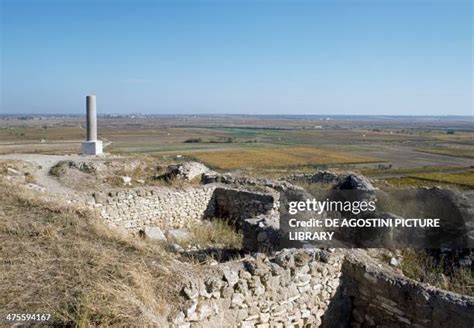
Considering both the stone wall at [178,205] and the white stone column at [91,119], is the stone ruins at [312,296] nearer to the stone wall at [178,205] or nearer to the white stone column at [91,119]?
the stone wall at [178,205]

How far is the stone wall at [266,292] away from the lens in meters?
4.61

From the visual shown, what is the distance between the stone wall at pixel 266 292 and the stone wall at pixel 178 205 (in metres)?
5.23

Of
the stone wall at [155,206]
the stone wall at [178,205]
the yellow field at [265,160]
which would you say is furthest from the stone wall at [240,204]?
the yellow field at [265,160]

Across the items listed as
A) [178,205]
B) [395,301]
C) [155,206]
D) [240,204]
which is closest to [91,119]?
[178,205]

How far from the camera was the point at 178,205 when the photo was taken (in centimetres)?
1148

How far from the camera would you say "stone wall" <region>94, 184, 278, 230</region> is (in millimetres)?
10423

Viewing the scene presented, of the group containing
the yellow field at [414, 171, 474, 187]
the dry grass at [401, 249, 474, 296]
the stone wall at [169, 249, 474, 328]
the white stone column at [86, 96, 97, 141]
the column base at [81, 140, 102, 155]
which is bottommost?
the yellow field at [414, 171, 474, 187]

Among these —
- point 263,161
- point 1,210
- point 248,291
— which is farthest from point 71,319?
point 263,161

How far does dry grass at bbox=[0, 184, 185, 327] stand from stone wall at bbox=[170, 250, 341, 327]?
1.14 feet

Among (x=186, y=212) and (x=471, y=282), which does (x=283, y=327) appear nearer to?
(x=471, y=282)

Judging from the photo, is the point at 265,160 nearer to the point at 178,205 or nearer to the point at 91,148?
the point at 91,148

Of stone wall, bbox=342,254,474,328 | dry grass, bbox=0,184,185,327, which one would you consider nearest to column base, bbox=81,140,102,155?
dry grass, bbox=0,184,185,327

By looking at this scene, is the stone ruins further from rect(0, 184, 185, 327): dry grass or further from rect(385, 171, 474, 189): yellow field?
rect(385, 171, 474, 189): yellow field

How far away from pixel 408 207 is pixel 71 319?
33.7 feet
